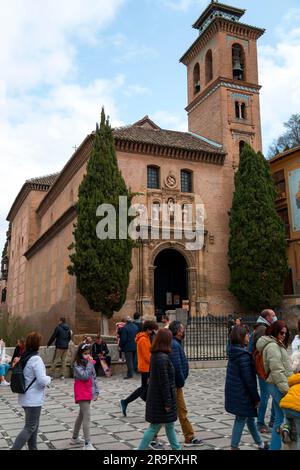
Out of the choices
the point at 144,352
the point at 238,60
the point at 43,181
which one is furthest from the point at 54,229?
the point at 144,352

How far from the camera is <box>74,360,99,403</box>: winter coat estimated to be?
563 centimetres

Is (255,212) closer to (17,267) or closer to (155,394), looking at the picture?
(155,394)

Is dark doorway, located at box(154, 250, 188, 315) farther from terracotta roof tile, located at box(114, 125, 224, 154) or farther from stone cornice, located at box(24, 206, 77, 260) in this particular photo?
terracotta roof tile, located at box(114, 125, 224, 154)

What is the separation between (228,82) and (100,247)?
49.0ft

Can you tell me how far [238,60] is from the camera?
28.5 meters

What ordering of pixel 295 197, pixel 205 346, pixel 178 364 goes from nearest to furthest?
pixel 178 364
pixel 205 346
pixel 295 197

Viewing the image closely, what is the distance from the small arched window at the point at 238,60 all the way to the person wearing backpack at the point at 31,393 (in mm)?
26857

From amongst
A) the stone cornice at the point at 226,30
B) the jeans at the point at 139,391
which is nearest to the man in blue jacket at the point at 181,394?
the jeans at the point at 139,391

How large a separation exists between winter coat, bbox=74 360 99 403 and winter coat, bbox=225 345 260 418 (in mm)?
1836

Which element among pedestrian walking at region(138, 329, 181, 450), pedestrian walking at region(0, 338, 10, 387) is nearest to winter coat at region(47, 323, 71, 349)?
pedestrian walking at region(0, 338, 10, 387)

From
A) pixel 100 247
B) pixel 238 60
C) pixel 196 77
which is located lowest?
pixel 100 247

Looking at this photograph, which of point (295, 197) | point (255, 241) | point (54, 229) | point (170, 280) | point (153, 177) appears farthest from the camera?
point (295, 197)

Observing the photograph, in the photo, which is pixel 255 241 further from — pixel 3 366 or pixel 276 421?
pixel 276 421
